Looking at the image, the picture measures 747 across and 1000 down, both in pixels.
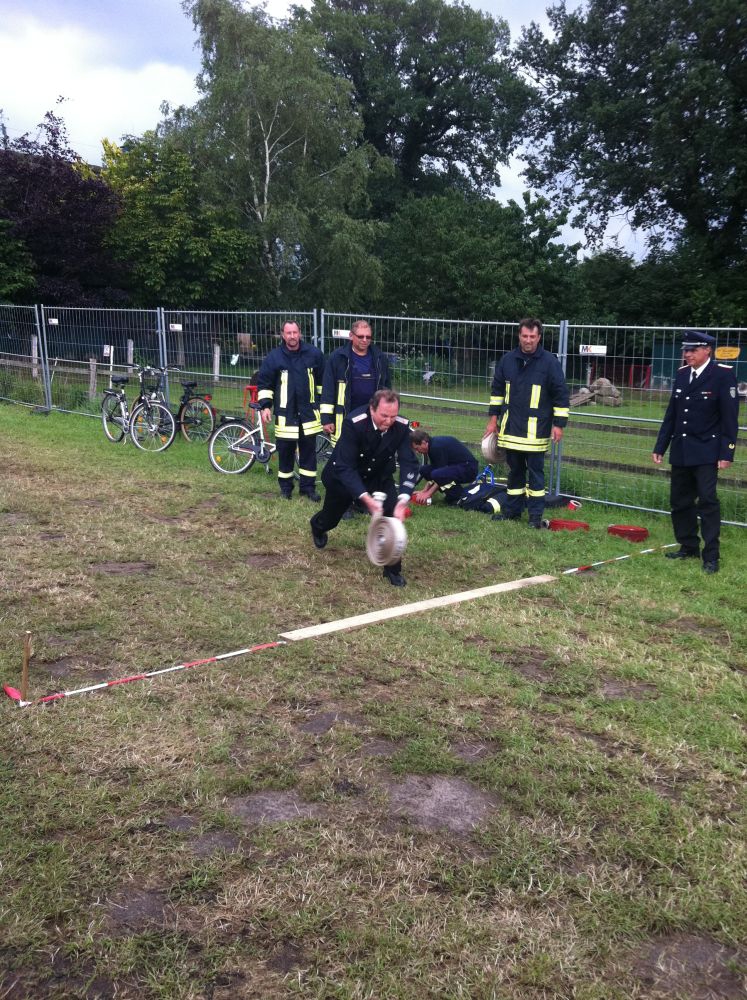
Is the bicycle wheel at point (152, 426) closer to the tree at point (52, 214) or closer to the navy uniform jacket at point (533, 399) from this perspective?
the navy uniform jacket at point (533, 399)

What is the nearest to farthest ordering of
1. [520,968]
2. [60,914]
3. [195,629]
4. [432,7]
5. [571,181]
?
[520,968], [60,914], [195,629], [571,181], [432,7]

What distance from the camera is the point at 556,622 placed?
5.62 metres

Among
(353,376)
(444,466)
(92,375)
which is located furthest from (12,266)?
(444,466)

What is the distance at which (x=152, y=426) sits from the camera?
1268 centimetres

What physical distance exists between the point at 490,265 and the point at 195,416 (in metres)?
23.6

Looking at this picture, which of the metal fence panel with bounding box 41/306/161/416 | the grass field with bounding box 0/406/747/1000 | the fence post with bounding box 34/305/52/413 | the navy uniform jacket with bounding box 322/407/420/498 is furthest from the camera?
the fence post with bounding box 34/305/52/413

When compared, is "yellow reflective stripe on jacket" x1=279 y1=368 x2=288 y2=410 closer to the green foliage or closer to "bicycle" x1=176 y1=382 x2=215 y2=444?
"bicycle" x1=176 y1=382 x2=215 y2=444

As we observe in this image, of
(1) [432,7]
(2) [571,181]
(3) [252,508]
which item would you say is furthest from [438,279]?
(3) [252,508]

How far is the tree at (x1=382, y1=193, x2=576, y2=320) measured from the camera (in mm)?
33812

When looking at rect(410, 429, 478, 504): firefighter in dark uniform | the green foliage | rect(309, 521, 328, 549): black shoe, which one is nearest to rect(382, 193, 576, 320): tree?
the green foliage

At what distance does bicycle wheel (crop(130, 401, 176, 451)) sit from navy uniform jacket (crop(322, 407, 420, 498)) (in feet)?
21.8

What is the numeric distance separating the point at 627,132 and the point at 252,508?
35.4 meters

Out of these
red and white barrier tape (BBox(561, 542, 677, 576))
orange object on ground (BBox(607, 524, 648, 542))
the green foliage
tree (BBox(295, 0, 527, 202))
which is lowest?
red and white barrier tape (BBox(561, 542, 677, 576))

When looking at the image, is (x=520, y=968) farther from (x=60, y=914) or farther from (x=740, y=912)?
(x=60, y=914)
